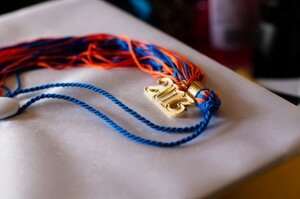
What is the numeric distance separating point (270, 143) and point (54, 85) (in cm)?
22

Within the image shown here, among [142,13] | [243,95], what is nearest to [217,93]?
[243,95]

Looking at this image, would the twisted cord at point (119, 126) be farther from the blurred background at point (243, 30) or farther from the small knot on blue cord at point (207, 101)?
the blurred background at point (243, 30)

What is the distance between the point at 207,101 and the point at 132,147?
0.08m

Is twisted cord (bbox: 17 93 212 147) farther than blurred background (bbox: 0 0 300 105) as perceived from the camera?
No

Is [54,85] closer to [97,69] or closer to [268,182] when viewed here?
[97,69]

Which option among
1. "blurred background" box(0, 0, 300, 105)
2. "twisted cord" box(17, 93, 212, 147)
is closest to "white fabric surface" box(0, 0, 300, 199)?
"twisted cord" box(17, 93, 212, 147)

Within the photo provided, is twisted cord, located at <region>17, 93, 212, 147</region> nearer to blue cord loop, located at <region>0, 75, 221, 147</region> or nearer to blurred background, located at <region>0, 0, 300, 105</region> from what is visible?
blue cord loop, located at <region>0, 75, 221, 147</region>

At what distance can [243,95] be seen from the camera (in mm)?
455

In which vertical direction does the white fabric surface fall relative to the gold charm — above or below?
below

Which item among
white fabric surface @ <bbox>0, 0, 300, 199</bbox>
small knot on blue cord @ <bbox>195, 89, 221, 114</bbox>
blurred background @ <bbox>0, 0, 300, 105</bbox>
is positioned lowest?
blurred background @ <bbox>0, 0, 300, 105</bbox>

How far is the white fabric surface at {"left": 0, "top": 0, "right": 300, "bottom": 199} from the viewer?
370 mm

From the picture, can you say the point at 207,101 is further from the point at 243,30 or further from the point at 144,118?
the point at 243,30

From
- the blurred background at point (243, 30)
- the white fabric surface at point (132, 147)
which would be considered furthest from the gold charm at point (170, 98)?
the blurred background at point (243, 30)

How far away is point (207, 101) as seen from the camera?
1.39 ft
